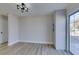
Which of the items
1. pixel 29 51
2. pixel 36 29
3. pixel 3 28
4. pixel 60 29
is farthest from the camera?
pixel 36 29

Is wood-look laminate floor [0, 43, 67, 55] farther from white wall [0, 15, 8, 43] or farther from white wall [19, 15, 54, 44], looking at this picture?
white wall [0, 15, 8, 43]

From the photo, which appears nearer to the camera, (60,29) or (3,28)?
(60,29)

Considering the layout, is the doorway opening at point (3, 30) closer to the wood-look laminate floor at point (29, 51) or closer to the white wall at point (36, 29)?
the white wall at point (36, 29)

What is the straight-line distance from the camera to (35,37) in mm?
8680

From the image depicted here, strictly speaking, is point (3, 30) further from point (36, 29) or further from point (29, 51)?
point (29, 51)

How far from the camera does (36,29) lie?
8664 mm

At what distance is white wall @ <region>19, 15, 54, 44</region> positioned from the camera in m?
8.39

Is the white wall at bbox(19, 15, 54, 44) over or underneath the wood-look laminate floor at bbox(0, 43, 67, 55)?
over

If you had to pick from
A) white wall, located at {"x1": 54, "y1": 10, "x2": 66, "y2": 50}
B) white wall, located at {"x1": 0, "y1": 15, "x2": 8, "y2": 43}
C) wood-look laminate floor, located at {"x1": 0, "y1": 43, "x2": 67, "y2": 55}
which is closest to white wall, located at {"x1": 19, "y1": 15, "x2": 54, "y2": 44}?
white wall, located at {"x1": 0, "y1": 15, "x2": 8, "y2": 43}

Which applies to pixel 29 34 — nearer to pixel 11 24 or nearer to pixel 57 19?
pixel 11 24

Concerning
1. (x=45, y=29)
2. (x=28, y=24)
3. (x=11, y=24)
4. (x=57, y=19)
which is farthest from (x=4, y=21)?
(x=57, y=19)

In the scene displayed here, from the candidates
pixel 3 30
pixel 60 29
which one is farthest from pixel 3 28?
pixel 60 29

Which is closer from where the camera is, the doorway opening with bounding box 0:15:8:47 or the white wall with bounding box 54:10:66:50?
the white wall with bounding box 54:10:66:50
